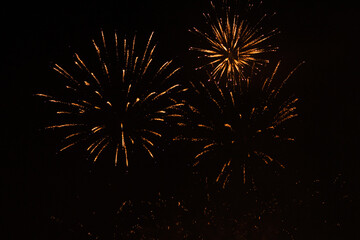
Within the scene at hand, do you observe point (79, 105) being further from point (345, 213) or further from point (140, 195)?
point (345, 213)

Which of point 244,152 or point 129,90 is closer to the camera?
point 129,90

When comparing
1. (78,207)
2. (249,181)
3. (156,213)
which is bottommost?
(78,207)

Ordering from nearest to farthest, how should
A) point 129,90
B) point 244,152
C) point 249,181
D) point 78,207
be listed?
point 129,90 < point 244,152 < point 249,181 < point 78,207

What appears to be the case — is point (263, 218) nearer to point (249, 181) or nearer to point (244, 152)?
point (249, 181)

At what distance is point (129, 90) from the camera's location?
6.13 meters

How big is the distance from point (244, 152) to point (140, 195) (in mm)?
2472

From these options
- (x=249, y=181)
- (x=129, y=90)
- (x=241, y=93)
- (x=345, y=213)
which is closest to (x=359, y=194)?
(x=345, y=213)

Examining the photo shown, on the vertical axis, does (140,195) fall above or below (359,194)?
below

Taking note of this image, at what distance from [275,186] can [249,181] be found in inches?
29.1

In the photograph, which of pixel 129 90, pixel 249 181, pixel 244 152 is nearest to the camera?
pixel 129 90

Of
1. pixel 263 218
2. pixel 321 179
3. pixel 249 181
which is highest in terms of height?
pixel 321 179

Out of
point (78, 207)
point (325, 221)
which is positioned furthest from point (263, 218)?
point (78, 207)

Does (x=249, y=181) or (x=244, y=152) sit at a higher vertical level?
(x=244, y=152)

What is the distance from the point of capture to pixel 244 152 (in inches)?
265
